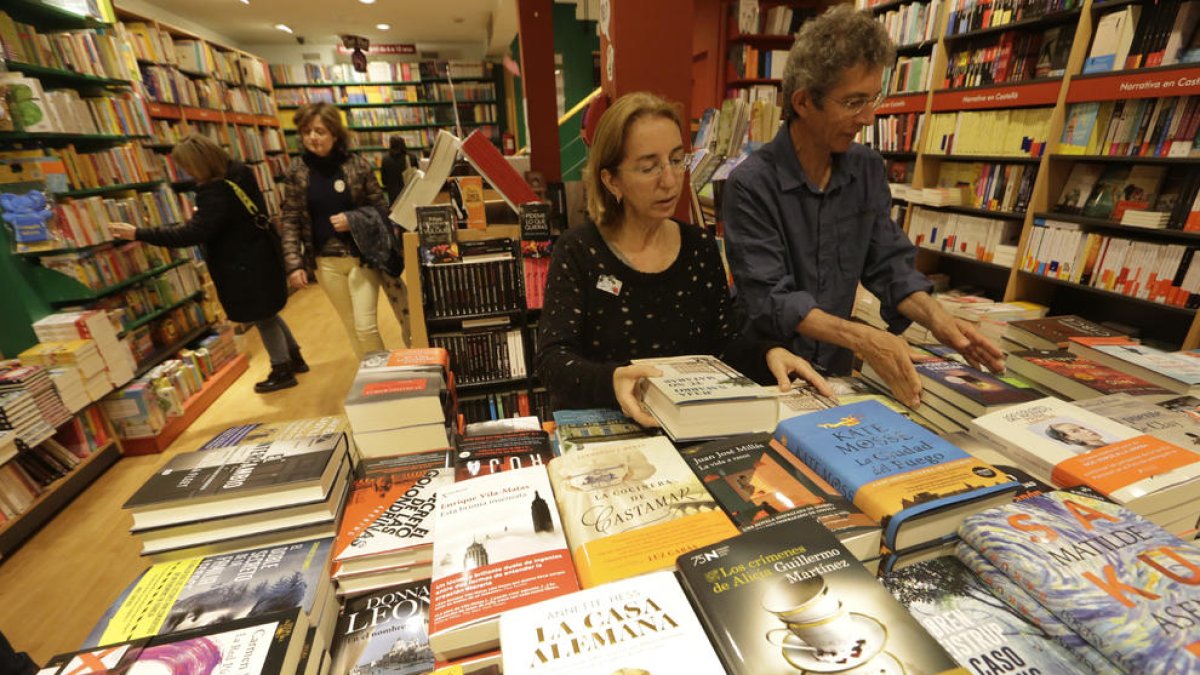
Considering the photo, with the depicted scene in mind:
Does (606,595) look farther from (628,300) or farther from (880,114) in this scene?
(880,114)

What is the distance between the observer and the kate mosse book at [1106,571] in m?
0.50

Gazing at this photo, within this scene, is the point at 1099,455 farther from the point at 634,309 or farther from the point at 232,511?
the point at 232,511

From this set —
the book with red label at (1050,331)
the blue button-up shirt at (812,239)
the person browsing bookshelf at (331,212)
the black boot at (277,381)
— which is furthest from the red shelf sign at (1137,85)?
the black boot at (277,381)

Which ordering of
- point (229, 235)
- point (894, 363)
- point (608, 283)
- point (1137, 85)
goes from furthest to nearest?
point (229, 235) < point (1137, 85) < point (608, 283) < point (894, 363)

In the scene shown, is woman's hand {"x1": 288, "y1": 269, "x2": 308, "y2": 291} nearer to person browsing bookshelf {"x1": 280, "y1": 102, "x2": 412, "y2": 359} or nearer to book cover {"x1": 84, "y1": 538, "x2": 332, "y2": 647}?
person browsing bookshelf {"x1": 280, "y1": 102, "x2": 412, "y2": 359}

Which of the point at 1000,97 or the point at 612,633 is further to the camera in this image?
the point at 1000,97

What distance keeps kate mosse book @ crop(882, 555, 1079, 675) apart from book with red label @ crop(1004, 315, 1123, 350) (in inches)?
45.4

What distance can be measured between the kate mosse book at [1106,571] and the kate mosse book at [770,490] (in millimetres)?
139

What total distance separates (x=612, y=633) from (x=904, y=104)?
4.67m

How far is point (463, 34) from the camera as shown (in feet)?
28.2

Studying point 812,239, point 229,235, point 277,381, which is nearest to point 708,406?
point 812,239

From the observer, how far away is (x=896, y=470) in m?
0.76

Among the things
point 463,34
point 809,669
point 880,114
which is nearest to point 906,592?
point 809,669

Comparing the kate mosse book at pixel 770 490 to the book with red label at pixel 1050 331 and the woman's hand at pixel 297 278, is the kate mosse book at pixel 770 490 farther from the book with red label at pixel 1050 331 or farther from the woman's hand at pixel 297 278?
the woman's hand at pixel 297 278
